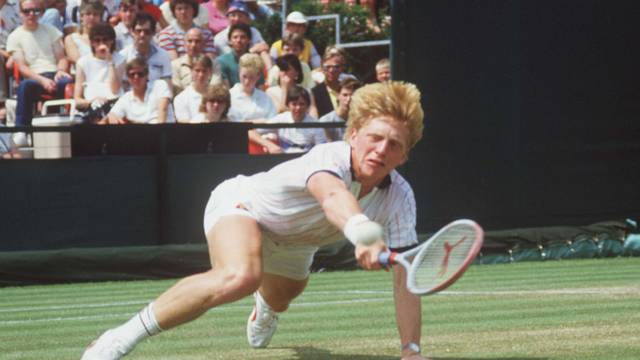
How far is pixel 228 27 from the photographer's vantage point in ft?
52.3

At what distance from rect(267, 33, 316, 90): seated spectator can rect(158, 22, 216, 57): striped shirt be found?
795 millimetres

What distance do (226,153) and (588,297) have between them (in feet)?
14.8

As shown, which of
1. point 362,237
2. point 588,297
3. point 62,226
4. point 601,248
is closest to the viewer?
point 362,237

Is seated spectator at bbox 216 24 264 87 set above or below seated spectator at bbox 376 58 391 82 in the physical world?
above

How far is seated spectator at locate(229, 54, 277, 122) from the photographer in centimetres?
1397

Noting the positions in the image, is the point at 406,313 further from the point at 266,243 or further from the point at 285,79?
the point at 285,79

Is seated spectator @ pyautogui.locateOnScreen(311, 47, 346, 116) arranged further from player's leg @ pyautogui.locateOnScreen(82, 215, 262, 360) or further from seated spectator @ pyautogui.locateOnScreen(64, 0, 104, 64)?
player's leg @ pyautogui.locateOnScreen(82, 215, 262, 360)

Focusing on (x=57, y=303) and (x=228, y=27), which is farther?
(x=228, y=27)

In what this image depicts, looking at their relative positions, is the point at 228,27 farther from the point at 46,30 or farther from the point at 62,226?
the point at 62,226

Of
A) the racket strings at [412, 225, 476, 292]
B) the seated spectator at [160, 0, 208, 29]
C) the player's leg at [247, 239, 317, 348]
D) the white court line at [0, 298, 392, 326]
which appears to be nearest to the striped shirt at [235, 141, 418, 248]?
the player's leg at [247, 239, 317, 348]

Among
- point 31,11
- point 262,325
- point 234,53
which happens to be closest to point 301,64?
point 234,53

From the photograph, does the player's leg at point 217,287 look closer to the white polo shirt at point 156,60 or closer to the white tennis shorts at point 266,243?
the white tennis shorts at point 266,243

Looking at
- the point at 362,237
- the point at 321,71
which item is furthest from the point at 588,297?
the point at 321,71

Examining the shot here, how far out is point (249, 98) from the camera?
14.1m
